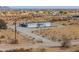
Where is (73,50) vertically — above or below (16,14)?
below

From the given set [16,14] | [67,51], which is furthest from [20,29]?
[67,51]
